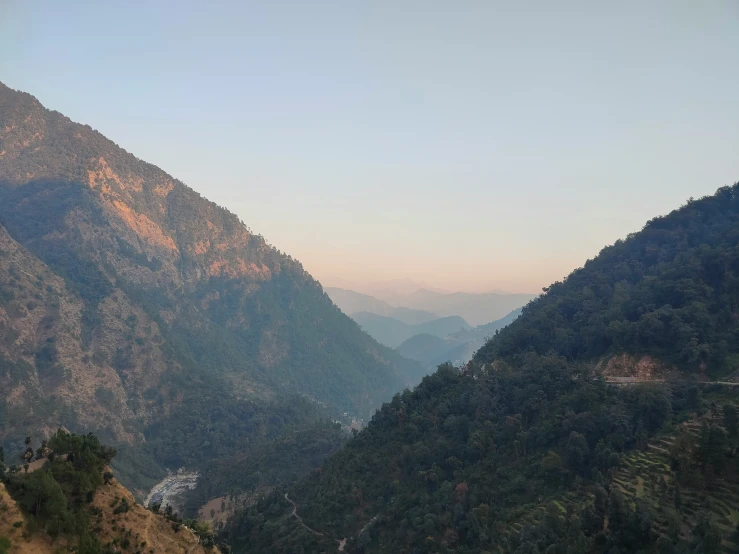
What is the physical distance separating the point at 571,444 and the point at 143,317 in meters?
95.4

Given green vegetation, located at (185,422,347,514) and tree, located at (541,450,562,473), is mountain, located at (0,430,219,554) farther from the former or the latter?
green vegetation, located at (185,422,347,514)

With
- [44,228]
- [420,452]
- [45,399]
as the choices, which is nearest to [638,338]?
[420,452]

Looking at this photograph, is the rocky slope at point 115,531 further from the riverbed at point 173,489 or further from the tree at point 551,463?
the riverbed at point 173,489

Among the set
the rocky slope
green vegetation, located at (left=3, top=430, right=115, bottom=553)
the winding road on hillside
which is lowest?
the winding road on hillside

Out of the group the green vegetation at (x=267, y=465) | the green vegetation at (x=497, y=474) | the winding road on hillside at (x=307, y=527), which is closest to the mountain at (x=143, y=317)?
the green vegetation at (x=267, y=465)

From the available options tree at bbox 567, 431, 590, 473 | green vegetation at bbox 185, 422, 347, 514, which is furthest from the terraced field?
green vegetation at bbox 185, 422, 347, 514

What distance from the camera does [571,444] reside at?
38.0 metres

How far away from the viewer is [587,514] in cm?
2817

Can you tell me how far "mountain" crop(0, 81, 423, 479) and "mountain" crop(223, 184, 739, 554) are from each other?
44.1 meters

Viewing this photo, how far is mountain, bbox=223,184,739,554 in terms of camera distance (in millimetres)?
29250

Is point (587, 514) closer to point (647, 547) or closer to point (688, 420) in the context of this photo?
point (647, 547)

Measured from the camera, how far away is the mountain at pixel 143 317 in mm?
82250

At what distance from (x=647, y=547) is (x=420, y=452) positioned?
24743mm

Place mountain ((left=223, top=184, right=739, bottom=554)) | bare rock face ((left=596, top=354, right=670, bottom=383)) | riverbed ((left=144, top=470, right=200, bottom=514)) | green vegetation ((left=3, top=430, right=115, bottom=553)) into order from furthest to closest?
riverbed ((left=144, top=470, right=200, bottom=514))
bare rock face ((left=596, top=354, right=670, bottom=383))
mountain ((left=223, top=184, right=739, bottom=554))
green vegetation ((left=3, top=430, right=115, bottom=553))
